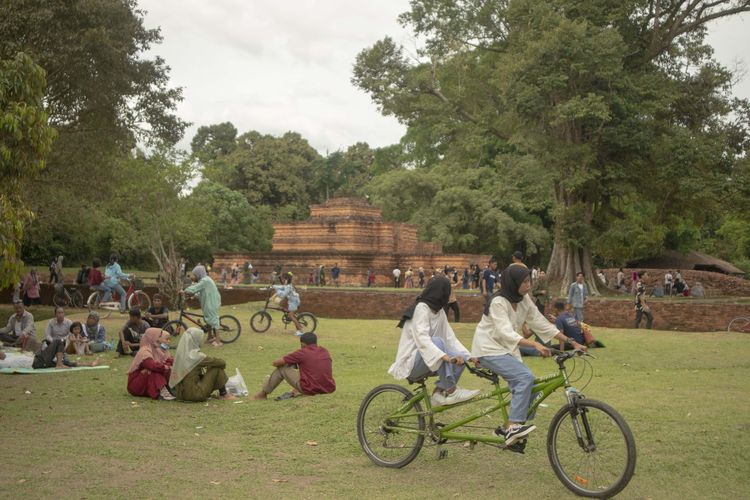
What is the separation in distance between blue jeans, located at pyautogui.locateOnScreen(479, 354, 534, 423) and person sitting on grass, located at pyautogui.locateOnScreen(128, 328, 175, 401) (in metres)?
5.66

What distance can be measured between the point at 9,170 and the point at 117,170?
16.1 metres

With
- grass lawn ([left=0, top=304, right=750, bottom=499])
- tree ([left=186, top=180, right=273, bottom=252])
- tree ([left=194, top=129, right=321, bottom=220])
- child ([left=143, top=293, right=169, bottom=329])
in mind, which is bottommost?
grass lawn ([left=0, top=304, right=750, bottom=499])

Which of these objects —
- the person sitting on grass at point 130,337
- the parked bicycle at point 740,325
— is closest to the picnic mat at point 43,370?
the person sitting on grass at point 130,337

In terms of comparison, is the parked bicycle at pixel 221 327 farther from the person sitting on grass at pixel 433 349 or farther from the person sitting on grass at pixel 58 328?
the person sitting on grass at pixel 433 349

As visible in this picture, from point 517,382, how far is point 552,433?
1.48 ft

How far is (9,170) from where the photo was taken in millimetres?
9539

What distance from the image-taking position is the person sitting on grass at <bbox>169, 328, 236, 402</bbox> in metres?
10.4

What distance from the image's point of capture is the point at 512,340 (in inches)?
252

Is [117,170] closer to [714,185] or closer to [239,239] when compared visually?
[714,185]

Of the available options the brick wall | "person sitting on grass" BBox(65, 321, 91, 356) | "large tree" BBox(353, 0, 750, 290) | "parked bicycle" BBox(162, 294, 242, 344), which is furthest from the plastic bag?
"large tree" BBox(353, 0, 750, 290)

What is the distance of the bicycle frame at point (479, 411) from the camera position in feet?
20.5

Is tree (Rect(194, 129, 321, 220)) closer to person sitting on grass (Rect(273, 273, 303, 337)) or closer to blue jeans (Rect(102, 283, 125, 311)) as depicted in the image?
blue jeans (Rect(102, 283, 125, 311))

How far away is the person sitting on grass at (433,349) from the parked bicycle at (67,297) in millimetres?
19347

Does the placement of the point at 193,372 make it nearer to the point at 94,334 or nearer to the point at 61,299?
the point at 94,334
